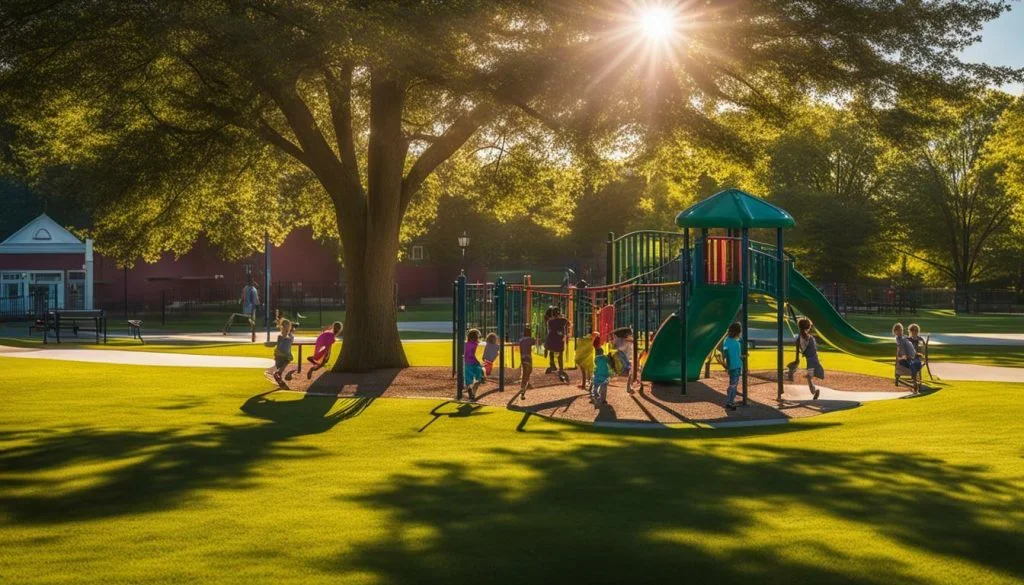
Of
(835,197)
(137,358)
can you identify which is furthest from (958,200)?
(137,358)

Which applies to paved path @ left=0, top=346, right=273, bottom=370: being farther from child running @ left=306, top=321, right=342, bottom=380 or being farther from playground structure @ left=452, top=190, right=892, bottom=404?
playground structure @ left=452, top=190, right=892, bottom=404

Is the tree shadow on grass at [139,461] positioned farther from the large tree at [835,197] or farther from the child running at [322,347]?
the large tree at [835,197]

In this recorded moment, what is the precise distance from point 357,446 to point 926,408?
33.0ft

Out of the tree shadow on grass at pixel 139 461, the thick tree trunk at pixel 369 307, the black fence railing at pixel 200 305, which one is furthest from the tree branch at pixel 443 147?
the black fence railing at pixel 200 305

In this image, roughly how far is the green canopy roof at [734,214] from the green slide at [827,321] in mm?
2965

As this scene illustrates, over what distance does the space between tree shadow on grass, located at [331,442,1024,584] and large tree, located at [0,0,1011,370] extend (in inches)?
425

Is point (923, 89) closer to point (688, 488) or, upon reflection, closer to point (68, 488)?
point (688, 488)

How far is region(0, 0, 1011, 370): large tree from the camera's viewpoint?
2081 centimetres

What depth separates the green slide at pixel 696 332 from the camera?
22.4 meters

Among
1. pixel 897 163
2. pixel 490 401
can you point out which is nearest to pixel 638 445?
pixel 490 401

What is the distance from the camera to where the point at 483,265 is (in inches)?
3511

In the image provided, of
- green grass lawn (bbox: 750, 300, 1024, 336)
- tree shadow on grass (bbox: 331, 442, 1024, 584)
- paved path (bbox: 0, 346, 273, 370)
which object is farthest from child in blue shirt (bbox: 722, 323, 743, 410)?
green grass lawn (bbox: 750, 300, 1024, 336)

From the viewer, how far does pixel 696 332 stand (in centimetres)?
2273

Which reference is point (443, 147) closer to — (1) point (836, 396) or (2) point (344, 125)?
(2) point (344, 125)
